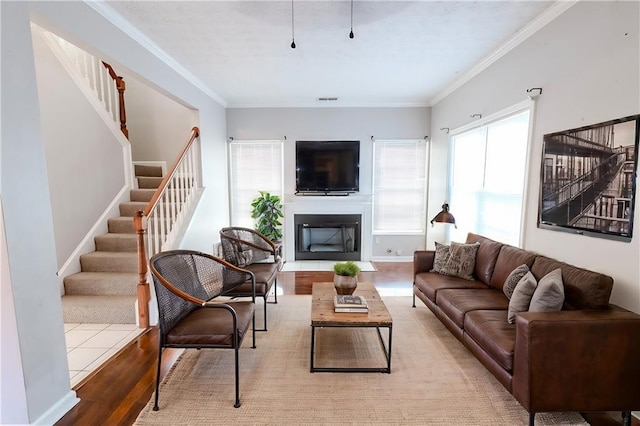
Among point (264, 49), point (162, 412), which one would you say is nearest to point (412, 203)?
point (264, 49)

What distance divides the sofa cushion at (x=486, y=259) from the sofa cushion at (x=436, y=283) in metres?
0.09

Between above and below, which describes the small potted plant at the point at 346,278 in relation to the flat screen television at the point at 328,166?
below

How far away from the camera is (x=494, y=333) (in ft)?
6.52

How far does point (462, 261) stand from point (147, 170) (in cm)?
488

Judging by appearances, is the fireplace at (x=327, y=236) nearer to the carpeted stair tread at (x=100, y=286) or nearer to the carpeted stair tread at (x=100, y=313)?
the carpeted stair tread at (x=100, y=286)

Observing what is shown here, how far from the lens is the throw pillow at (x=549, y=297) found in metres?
1.88

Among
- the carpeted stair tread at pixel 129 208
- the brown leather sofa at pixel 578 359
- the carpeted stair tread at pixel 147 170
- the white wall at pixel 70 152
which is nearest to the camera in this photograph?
the brown leather sofa at pixel 578 359

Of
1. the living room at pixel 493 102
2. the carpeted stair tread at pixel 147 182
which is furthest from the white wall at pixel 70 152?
the living room at pixel 493 102

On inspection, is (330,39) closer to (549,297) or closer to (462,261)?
(462,261)

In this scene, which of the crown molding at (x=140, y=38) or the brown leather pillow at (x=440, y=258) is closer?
the crown molding at (x=140, y=38)

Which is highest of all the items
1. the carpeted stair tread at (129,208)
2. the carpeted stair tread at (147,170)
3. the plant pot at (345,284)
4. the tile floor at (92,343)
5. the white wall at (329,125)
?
the white wall at (329,125)

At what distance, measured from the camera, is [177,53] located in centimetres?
322

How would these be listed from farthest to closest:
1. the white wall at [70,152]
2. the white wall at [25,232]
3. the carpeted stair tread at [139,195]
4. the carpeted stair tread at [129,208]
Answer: the carpeted stair tread at [139,195]
the carpeted stair tread at [129,208]
the white wall at [70,152]
the white wall at [25,232]

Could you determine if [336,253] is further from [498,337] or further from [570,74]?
[570,74]
